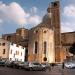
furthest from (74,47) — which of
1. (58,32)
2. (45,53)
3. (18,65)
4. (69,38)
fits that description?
(18,65)

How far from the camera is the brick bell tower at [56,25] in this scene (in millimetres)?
74188

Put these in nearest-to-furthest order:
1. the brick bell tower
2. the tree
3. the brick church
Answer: the brick church < the brick bell tower < the tree

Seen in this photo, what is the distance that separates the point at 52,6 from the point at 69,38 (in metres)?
20.1

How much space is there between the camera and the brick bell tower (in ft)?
243

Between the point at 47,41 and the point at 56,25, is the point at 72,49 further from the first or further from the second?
the point at 47,41

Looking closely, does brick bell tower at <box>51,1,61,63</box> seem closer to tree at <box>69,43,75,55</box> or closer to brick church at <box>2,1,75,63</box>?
brick church at <box>2,1,75,63</box>

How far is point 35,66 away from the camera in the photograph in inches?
1383

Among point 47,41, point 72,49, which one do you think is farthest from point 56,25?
point 72,49

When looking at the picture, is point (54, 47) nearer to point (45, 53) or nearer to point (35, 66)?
point (45, 53)

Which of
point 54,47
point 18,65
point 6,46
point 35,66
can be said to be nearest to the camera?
point 35,66

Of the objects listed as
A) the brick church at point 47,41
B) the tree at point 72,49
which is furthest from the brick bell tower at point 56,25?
the tree at point 72,49

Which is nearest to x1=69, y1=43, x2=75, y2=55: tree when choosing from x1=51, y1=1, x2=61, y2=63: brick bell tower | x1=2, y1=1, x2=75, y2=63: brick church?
x1=2, y1=1, x2=75, y2=63: brick church

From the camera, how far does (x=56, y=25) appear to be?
78.1 metres

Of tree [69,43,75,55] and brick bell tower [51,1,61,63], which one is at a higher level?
brick bell tower [51,1,61,63]
